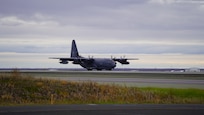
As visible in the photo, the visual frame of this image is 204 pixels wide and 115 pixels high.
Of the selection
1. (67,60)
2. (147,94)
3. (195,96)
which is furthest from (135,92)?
(67,60)

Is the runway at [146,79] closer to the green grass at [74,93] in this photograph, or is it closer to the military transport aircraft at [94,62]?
the green grass at [74,93]

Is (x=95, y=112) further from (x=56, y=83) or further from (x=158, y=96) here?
(x=56, y=83)

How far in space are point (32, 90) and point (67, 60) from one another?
231 feet

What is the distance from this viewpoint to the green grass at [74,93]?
109 ft

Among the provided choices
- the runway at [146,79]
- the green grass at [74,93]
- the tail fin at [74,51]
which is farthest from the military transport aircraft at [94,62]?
the green grass at [74,93]

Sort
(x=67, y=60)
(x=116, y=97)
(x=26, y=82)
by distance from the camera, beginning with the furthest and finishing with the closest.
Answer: (x=67, y=60), (x=26, y=82), (x=116, y=97)

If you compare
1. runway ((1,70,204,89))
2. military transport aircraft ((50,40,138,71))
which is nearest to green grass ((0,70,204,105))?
runway ((1,70,204,89))

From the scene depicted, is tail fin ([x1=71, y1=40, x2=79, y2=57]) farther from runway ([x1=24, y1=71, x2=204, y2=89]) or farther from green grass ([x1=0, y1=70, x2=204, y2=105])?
green grass ([x1=0, y1=70, x2=204, y2=105])

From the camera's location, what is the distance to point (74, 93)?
1422 inches

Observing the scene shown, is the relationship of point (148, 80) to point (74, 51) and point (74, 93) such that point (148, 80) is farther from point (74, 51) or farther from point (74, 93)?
point (74, 51)

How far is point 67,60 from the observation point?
106125mm

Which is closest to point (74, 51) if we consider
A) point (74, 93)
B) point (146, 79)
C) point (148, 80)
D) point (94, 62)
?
point (94, 62)

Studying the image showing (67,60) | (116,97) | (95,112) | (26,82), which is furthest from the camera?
(67,60)

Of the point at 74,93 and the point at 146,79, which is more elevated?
the point at 146,79
